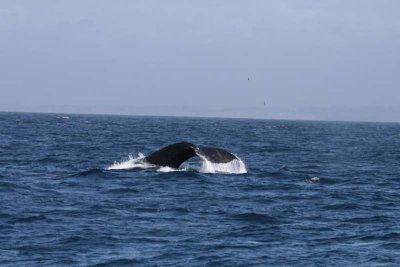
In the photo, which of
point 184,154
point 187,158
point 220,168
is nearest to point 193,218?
point 184,154

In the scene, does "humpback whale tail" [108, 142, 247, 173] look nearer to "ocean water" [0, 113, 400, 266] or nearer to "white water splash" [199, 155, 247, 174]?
"white water splash" [199, 155, 247, 174]

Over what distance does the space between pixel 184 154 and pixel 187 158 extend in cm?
20

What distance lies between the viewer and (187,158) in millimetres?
22812

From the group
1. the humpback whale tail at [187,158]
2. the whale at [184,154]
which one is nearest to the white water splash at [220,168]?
the humpback whale tail at [187,158]

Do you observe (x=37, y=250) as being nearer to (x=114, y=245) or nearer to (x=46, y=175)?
(x=114, y=245)

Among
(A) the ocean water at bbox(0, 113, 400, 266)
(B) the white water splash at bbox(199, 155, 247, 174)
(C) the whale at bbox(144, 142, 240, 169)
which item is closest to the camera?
(A) the ocean water at bbox(0, 113, 400, 266)

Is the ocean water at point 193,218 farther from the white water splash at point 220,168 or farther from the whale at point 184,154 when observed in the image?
the whale at point 184,154

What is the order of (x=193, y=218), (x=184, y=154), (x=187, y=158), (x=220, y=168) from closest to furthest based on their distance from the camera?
(x=193, y=218), (x=184, y=154), (x=187, y=158), (x=220, y=168)

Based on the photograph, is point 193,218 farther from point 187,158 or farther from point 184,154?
point 187,158

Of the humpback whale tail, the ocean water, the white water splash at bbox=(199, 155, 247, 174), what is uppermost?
the humpback whale tail

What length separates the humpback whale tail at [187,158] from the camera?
21.4 meters

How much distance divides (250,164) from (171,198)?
13.6 m

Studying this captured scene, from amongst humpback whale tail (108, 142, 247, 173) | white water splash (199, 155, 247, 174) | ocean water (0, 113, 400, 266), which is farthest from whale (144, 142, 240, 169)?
white water splash (199, 155, 247, 174)

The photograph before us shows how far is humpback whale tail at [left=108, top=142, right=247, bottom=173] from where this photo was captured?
21359 millimetres
